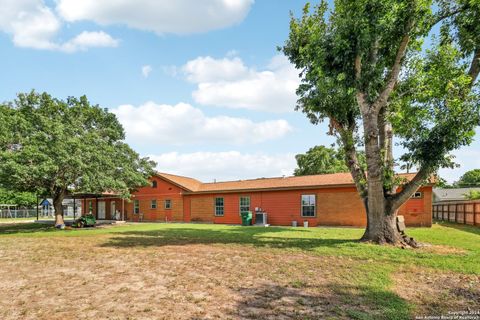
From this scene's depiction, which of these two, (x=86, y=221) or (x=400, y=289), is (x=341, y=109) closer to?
(x=400, y=289)

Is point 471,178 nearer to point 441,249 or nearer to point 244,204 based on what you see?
point 244,204

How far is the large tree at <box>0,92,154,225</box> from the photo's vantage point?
17.5 metres

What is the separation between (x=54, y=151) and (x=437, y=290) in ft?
61.8

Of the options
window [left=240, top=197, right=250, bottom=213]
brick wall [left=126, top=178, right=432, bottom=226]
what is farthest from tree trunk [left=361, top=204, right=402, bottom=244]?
window [left=240, top=197, right=250, bottom=213]

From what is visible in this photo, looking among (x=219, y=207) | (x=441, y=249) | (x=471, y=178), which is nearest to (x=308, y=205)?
(x=219, y=207)

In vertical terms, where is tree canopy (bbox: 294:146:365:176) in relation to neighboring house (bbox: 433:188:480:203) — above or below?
above

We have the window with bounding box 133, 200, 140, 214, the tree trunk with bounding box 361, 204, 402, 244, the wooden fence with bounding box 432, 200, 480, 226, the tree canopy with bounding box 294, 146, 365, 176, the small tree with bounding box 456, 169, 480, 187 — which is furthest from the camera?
the small tree with bounding box 456, 169, 480, 187

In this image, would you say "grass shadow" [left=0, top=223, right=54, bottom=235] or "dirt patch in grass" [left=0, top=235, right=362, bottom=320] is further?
"grass shadow" [left=0, top=223, right=54, bottom=235]

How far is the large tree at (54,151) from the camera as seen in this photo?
17453 millimetres

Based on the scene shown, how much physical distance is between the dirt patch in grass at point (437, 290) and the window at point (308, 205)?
14.3 m

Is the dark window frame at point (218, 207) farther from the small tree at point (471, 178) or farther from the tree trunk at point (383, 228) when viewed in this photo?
the small tree at point (471, 178)

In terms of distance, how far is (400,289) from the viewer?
6.05m

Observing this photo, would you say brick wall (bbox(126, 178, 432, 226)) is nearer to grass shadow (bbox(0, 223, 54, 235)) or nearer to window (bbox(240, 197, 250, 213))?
window (bbox(240, 197, 250, 213))

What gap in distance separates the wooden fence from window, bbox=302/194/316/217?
32.0 feet
